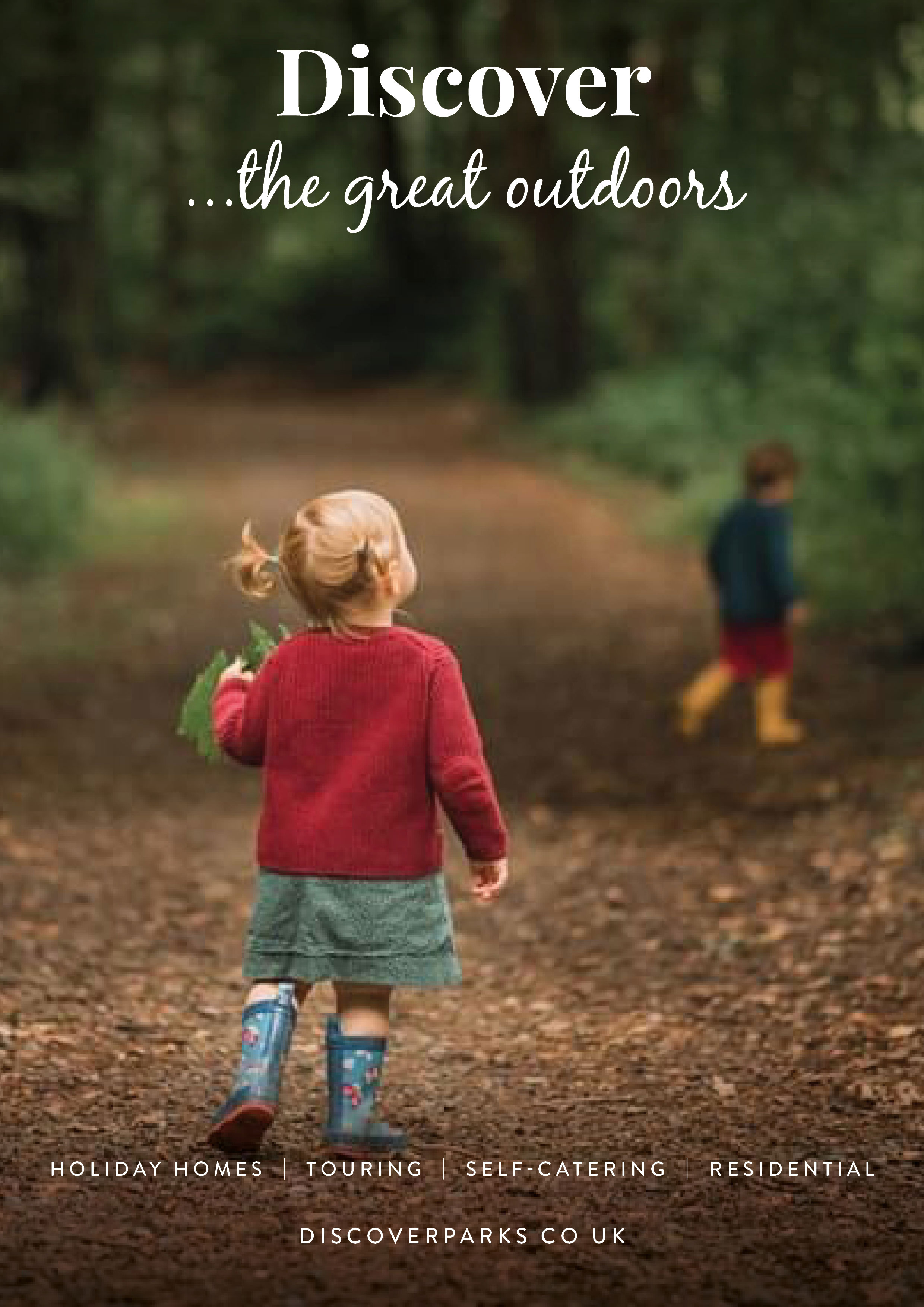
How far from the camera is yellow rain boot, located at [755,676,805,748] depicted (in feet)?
34.1

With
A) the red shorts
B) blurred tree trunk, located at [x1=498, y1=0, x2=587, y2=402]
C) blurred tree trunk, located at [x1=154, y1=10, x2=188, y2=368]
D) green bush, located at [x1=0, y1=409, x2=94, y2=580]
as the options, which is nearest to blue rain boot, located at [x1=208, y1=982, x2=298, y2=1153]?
the red shorts

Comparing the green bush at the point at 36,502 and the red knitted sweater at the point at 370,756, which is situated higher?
the green bush at the point at 36,502

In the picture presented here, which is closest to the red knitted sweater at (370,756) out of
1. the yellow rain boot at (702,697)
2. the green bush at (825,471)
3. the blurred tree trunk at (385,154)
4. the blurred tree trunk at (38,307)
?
the yellow rain boot at (702,697)

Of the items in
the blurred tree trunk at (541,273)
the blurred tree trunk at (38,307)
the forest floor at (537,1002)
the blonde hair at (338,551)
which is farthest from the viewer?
the blurred tree trunk at (541,273)

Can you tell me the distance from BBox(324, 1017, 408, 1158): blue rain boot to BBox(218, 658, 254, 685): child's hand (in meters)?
0.86

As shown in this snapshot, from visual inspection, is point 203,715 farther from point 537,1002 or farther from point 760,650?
point 760,650

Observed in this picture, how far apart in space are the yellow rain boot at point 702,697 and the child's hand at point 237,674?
5.77 meters

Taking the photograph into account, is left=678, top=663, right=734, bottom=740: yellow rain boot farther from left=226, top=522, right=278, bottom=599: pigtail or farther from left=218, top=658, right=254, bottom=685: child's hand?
left=226, top=522, right=278, bottom=599: pigtail

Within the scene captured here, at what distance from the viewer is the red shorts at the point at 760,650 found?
10430 mm

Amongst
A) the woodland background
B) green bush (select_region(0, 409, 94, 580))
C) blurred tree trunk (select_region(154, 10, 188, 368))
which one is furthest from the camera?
blurred tree trunk (select_region(154, 10, 188, 368))

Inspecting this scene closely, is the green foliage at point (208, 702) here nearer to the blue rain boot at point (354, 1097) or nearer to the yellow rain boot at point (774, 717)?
the blue rain boot at point (354, 1097)

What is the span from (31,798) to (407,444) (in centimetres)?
2180

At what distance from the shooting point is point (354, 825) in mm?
4766

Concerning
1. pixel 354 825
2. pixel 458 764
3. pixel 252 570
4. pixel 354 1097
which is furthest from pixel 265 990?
pixel 252 570
